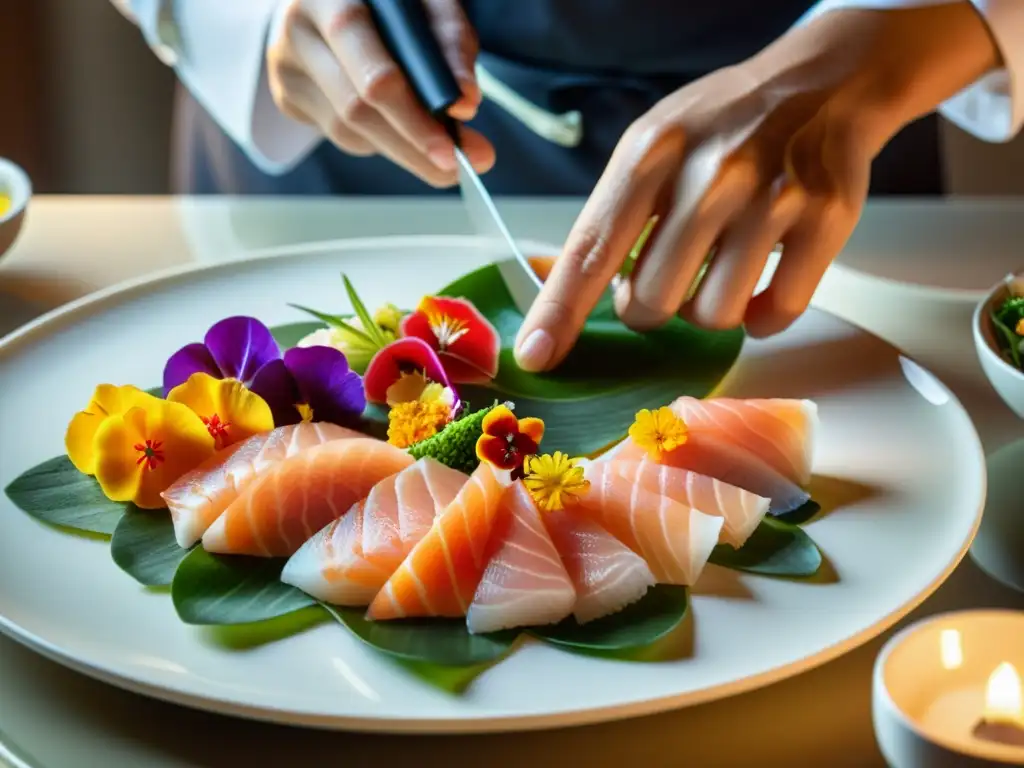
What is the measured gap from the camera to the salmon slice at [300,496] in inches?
30.7

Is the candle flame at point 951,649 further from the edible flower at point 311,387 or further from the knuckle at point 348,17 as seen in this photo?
the knuckle at point 348,17

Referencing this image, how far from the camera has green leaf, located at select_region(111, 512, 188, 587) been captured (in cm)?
77

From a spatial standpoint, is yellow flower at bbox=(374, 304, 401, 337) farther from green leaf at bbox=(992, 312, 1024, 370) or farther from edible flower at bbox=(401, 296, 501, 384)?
green leaf at bbox=(992, 312, 1024, 370)

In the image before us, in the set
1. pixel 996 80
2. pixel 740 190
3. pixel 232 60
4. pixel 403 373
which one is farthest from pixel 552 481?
pixel 232 60

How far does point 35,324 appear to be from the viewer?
113 centimetres

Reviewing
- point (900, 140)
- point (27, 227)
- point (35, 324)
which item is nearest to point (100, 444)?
point (35, 324)

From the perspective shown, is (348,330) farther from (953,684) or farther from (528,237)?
(953,684)

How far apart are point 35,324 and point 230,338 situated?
26 cm

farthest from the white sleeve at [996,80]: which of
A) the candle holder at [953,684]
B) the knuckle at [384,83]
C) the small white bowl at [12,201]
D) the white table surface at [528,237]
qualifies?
the small white bowl at [12,201]

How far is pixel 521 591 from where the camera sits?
27.8 inches

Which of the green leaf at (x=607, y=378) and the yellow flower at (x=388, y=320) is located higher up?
the yellow flower at (x=388, y=320)

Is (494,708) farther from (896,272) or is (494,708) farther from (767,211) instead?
(896,272)

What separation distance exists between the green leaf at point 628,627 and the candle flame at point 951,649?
16cm

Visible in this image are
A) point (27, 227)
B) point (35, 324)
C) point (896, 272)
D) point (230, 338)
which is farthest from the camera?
point (27, 227)
